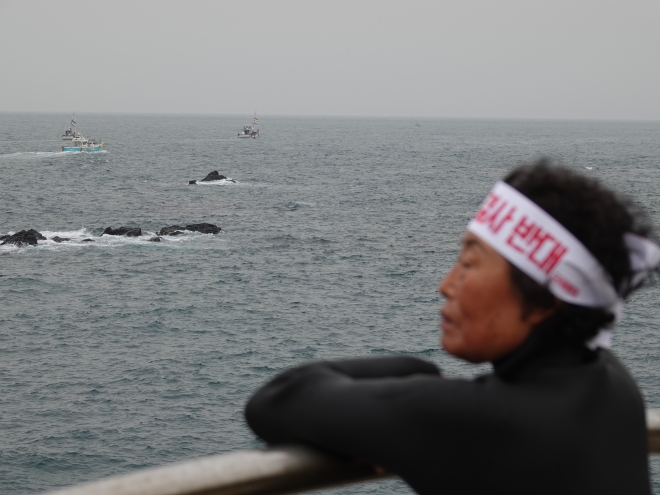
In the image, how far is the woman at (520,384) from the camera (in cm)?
125

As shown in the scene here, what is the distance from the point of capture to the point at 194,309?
3350 centimetres

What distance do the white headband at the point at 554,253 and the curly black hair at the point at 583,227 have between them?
0.04 feet

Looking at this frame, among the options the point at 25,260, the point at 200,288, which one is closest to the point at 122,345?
the point at 200,288

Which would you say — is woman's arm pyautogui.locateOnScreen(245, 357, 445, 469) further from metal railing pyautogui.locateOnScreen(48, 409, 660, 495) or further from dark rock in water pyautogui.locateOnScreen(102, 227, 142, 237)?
dark rock in water pyautogui.locateOnScreen(102, 227, 142, 237)

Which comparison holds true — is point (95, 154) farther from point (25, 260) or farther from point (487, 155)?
point (25, 260)

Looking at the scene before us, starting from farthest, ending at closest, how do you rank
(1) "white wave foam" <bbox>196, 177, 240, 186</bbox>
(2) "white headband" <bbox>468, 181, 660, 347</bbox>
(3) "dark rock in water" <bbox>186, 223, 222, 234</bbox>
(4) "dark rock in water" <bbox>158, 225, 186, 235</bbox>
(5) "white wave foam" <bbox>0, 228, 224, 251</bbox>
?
(1) "white wave foam" <bbox>196, 177, 240, 186</bbox> → (3) "dark rock in water" <bbox>186, 223, 222, 234</bbox> → (4) "dark rock in water" <bbox>158, 225, 186, 235</bbox> → (5) "white wave foam" <bbox>0, 228, 224, 251</bbox> → (2) "white headband" <bbox>468, 181, 660, 347</bbox>

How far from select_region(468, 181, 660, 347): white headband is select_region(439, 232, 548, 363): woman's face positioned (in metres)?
0.03

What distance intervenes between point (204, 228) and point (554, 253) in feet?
152

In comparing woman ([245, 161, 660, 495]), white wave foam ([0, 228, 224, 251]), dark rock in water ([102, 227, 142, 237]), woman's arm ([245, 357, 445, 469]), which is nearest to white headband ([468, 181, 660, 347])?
woman ([245, 161, 660, 495])

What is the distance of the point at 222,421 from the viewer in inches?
894

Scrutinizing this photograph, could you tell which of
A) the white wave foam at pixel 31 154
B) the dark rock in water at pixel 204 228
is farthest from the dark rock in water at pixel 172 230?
the white wave foam at pixel 31 154

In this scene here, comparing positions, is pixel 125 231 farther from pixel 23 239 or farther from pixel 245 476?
pixel 245 476

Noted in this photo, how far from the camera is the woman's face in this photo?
4.48 ft

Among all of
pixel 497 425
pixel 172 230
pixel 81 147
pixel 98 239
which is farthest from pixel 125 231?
pixel 81 147
